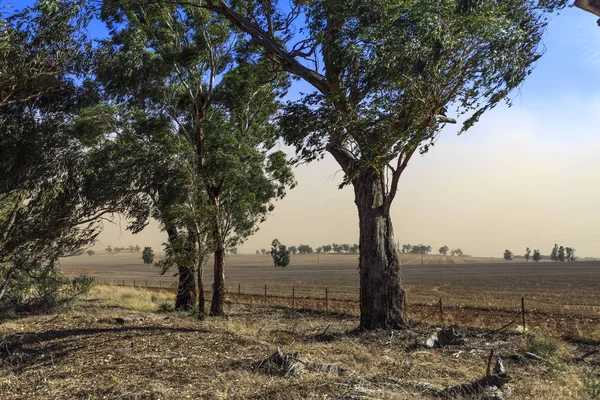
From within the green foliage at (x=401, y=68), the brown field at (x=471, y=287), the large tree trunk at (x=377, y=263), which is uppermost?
the green foliage at (x=401, y=68)

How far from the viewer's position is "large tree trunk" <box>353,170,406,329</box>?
14445 millimetres

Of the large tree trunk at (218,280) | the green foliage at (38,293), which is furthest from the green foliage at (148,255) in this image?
the large tree trunk at (218,280)

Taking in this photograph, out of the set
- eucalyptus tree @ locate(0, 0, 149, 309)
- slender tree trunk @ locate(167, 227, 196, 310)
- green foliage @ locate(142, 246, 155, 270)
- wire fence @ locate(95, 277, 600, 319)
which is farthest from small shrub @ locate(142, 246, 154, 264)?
eucalyptus tree @ locate(0, 0, 149, 309)

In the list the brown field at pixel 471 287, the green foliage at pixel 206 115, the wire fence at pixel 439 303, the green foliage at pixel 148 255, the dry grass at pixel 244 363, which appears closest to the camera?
the dry grass at pixel 244 363

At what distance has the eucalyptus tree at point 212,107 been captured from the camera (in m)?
20.3

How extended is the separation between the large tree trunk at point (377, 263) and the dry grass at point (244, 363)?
806 millimetres

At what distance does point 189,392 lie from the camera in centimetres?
769

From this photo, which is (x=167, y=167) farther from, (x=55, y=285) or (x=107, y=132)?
(x=55, y=285)

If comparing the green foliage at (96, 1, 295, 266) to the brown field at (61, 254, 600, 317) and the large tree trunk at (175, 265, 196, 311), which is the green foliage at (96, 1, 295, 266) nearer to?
the large tree trunk at (175, 265, 196, 311)

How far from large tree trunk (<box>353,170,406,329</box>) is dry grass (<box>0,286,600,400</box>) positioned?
81 cm

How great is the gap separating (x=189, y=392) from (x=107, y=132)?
45.6 ft

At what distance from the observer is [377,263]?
1462 centimetres

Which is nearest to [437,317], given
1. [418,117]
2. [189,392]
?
[418,117]

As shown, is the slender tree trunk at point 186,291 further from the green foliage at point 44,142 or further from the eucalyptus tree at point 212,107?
the green foliage at point 44,142
